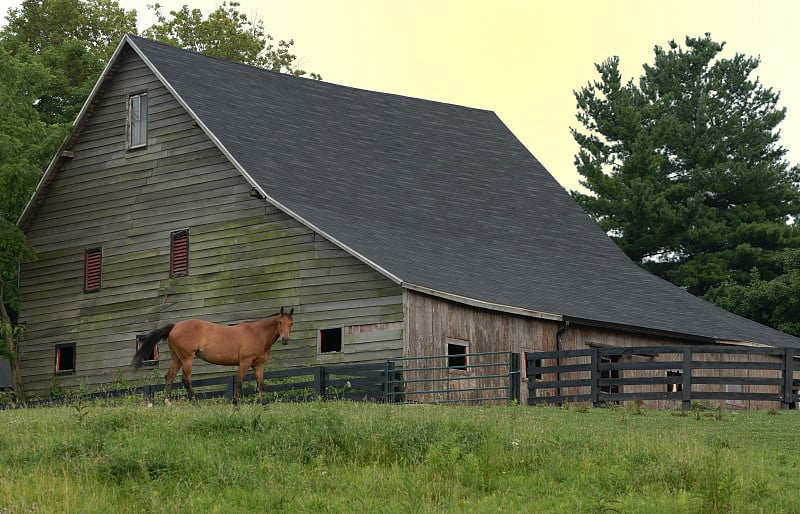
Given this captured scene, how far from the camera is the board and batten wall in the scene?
33.2 metres

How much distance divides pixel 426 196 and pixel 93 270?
997 centimetres

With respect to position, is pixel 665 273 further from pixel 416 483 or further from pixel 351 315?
pixel 416 483

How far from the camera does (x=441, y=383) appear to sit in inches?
1281

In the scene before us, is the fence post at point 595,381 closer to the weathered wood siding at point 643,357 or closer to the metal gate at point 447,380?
the metal gate at point 447,380

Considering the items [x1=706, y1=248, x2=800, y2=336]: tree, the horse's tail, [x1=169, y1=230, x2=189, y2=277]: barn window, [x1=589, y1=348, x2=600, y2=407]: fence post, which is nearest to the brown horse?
the horse's tail

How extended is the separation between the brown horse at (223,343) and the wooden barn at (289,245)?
14.8 ft

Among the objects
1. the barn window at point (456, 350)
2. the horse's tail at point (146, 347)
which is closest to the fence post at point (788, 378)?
the barn window at point (456, 350)

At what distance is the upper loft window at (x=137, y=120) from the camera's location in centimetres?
3803

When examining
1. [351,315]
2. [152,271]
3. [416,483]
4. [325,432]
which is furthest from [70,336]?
[416,483]

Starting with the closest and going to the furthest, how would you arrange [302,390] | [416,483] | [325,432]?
[416,483] → [325,432] → [302,390]

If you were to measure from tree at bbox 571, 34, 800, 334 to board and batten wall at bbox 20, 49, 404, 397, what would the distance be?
2539 centimetres

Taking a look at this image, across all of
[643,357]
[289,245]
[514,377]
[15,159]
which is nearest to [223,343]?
[514,377]

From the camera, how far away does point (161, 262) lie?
3675 centimetres

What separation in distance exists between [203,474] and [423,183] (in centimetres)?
2343
